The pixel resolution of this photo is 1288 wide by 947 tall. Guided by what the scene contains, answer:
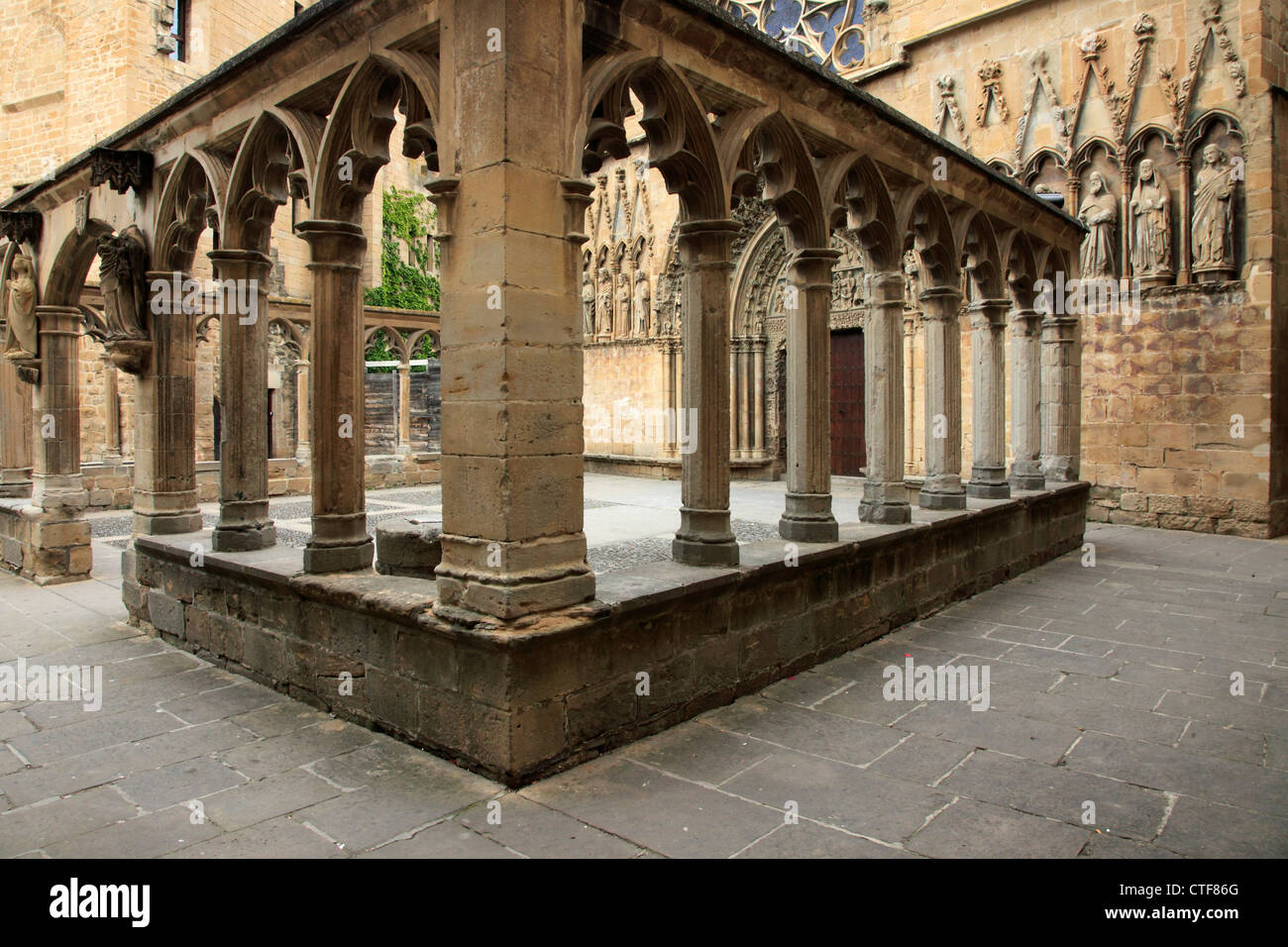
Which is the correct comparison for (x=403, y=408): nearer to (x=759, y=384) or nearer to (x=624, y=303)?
(x=624, y=303)

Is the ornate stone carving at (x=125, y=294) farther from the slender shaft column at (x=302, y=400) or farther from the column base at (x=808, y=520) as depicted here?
the slender shaft column at (x=302, y=400)

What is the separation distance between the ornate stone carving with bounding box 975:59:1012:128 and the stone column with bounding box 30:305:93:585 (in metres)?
9.94

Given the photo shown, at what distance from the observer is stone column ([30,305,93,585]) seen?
22.0 ft

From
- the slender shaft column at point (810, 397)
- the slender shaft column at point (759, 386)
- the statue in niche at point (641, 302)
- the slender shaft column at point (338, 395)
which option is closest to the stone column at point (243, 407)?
the slender shaft column at point (338, 395)

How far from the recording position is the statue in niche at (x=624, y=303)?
48.8 ft

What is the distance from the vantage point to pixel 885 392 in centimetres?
552

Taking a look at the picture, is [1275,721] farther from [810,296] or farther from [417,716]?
[417,716]

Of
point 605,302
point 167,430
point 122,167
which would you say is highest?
point 605,302

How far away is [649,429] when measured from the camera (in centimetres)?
1445

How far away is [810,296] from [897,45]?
8340 mm

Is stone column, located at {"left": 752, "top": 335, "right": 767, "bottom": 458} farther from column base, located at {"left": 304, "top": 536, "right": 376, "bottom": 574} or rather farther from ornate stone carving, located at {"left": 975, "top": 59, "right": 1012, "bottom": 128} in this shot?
column base, located at {"left": 304, "top": 536, "right": 376, "bottom": 574}

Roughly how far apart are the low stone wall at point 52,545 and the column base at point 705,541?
→ 5301 millimetres

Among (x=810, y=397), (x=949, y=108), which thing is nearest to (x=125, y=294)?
(x=810, y=397)

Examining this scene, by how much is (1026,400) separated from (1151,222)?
3.39 metres
